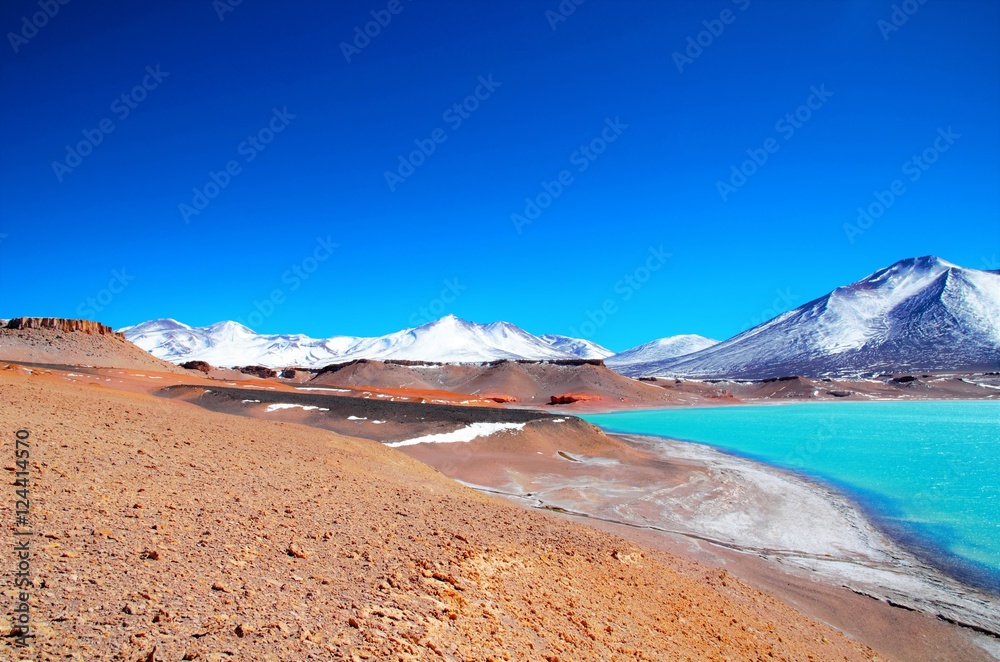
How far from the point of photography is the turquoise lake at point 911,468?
42.3 feet

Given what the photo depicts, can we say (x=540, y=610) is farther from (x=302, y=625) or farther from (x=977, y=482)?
(x=977, y=482)

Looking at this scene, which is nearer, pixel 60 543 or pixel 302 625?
pixel 302 625

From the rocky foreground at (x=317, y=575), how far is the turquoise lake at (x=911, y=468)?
7.28m

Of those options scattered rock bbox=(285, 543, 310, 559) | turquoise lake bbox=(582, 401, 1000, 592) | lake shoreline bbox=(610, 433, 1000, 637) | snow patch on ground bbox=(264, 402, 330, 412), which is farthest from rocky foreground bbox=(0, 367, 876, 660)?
snow patch on ground bbox=(264, 402, 330, 412)

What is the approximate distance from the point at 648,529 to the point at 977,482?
49.9 feet

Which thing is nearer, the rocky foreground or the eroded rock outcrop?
the rocky foreground

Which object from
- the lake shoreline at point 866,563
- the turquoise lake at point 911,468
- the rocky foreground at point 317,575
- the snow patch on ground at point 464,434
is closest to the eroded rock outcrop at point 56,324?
the snow patch on ground at point 464,434

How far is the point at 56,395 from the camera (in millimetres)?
13047

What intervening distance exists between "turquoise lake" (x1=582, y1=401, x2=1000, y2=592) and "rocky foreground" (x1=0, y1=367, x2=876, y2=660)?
7.28 meters

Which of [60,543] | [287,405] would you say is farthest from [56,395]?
[287,405]

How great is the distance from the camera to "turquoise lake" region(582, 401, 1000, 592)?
1290cm

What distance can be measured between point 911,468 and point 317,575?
26.6 metres

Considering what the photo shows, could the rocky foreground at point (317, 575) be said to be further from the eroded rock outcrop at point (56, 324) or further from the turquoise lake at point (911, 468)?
the eroded rock outcrop at point (56, 324)

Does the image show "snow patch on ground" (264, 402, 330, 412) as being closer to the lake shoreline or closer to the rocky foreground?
the rocky foreground
